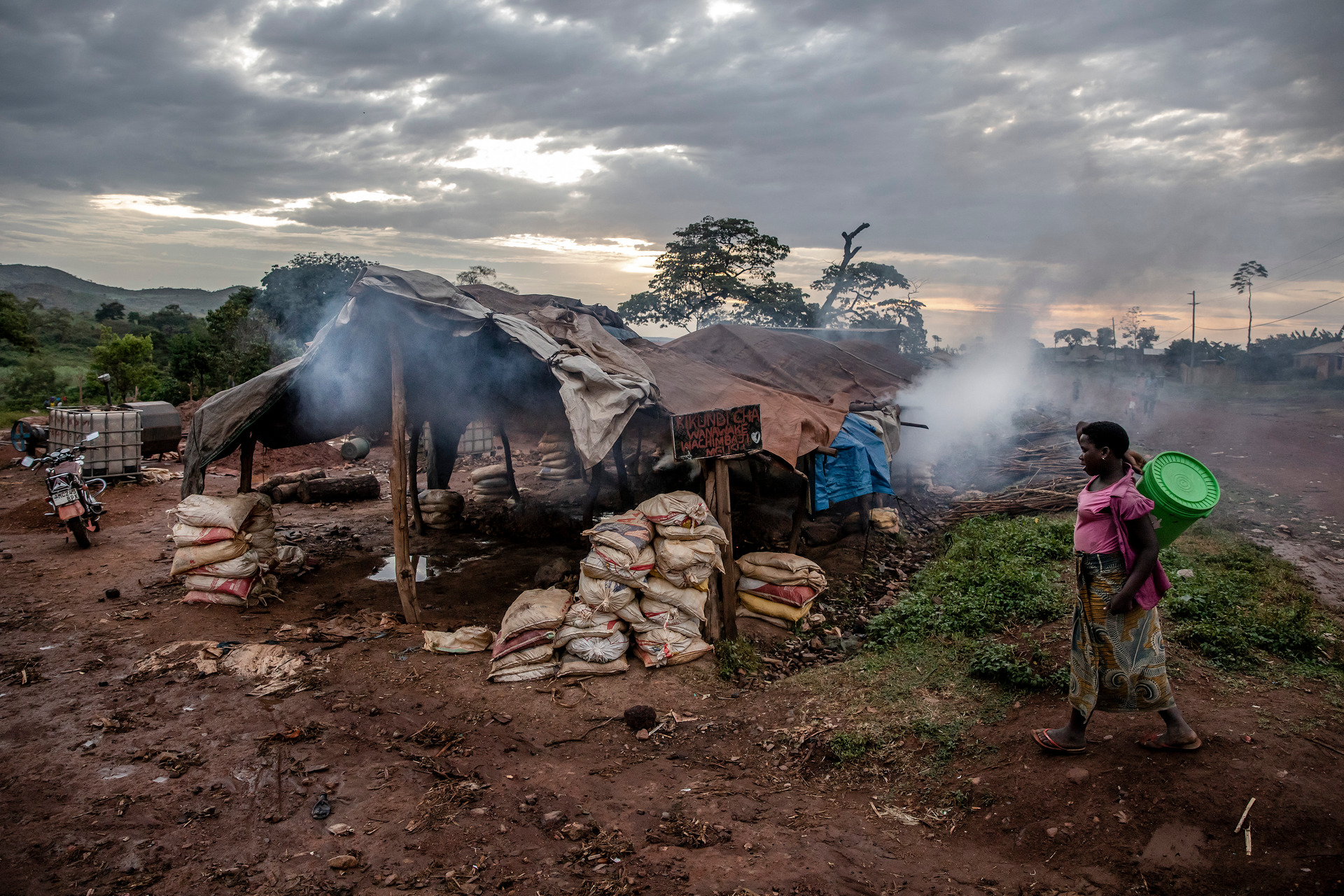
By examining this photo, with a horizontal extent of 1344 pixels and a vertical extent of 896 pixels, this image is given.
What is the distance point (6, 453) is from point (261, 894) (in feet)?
52.9

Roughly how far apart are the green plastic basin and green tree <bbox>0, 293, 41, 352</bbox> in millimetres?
30301

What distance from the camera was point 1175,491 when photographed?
330cm

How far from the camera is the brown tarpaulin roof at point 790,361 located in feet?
33.7

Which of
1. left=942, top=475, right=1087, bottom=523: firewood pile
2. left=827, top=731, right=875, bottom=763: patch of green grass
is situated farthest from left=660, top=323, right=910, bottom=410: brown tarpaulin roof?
left=827, top=731, right=875, bottom=763: patch of green grass

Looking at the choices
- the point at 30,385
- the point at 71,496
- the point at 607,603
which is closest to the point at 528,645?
the point at 607,603

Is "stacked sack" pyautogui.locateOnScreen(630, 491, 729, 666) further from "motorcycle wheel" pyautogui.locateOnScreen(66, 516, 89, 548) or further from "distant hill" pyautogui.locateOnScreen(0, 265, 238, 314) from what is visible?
"distant hill" pyautogui.locateOnScreen(0, 265, 238, 314)

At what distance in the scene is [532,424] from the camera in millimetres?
8508

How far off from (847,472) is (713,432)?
2.35m

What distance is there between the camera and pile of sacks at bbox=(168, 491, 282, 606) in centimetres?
602

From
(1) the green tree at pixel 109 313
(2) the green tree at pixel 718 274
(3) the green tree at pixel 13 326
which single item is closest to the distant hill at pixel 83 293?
(1) the green tree at pixel 109 313

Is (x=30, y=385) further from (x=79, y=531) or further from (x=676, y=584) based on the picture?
(x=676, y=584)

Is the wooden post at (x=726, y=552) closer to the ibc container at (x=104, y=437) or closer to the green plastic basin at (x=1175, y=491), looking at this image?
the green plastic basin at (x=1175, y=491)

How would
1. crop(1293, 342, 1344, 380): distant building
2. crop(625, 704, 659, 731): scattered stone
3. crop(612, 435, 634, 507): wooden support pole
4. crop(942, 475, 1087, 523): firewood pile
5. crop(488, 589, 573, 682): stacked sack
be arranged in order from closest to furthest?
1. crop(625, 704, 659, 731): scattered stone
2. crop(488, 589, 573, 682): stacked sack
3. crop(612, 435, 634, 507): wooden support pole
4. crop(942, 475, 1087, 523): firewood pile
5. crop(1293, 342, 1344, 380): distant building

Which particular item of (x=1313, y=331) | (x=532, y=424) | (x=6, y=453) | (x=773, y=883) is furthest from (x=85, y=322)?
(x=1313, y=331)
